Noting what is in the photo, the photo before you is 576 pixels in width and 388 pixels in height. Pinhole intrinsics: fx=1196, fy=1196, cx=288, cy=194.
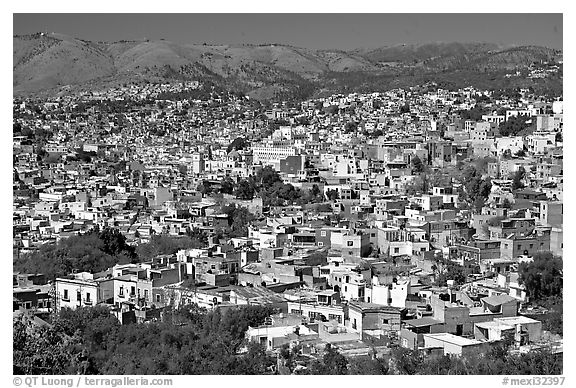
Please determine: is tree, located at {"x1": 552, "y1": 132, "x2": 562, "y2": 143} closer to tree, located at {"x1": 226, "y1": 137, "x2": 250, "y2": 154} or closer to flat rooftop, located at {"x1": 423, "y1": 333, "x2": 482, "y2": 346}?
tree, located at {"x1": 226, "y1": 137, "x2": 250, "y2": 154}

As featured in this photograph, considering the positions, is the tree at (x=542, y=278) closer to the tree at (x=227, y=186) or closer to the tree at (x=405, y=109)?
the tree at (x=227, y=186)

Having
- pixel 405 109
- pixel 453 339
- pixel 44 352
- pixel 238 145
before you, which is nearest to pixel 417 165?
pixel 238 145

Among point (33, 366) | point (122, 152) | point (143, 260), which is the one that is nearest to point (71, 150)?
point (122, 152)

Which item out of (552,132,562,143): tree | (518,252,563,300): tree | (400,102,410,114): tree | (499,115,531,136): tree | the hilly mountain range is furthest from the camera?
the hilly mountain range

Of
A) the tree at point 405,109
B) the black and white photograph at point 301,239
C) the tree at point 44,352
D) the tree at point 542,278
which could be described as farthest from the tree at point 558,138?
the tree at point 44,352

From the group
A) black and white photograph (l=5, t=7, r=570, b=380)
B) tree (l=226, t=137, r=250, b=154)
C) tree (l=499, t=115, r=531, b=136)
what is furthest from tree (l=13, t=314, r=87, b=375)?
tree (l=226, t=137, r=250, b=154)

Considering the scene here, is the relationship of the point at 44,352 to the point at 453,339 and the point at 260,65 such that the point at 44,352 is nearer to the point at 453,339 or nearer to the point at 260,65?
the point at 453,339
